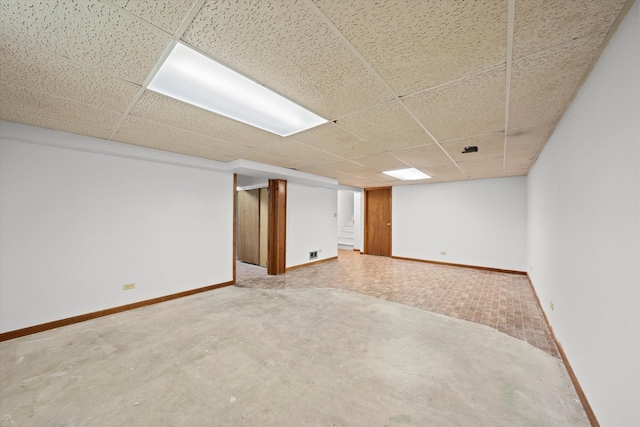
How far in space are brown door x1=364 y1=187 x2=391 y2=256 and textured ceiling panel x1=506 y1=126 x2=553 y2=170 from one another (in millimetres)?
3853

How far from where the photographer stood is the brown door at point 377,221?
7.93 m

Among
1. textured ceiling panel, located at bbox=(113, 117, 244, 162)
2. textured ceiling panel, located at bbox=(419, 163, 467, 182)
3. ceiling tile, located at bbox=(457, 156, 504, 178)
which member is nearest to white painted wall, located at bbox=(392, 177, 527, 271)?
ceiling tile, located at bbox=(457, 156, 504, 178)

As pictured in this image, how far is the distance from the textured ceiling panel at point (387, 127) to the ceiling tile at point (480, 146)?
416 mm

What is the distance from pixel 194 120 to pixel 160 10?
1.45m

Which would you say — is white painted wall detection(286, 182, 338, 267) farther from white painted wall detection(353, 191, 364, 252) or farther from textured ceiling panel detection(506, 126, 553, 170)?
textured ceiling panel detection(506, 126, 553, 170)

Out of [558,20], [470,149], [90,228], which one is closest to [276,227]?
[90,228]


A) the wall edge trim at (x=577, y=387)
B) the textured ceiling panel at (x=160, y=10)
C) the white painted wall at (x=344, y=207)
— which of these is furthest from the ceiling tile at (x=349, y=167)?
the white painted wall at (x=344, y=207)

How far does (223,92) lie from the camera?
208 cm

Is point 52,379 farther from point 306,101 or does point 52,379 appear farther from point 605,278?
point 605,278

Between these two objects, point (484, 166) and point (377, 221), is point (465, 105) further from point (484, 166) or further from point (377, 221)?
point (377, 221)

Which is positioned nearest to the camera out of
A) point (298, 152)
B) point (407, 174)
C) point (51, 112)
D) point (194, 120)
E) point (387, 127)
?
point (51, 112)

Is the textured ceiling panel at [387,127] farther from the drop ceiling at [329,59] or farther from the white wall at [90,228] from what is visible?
the white wall at [90,228]

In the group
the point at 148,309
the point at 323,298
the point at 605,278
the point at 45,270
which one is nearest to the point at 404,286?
the point at 323,298

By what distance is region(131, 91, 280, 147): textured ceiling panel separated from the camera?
217 cm
